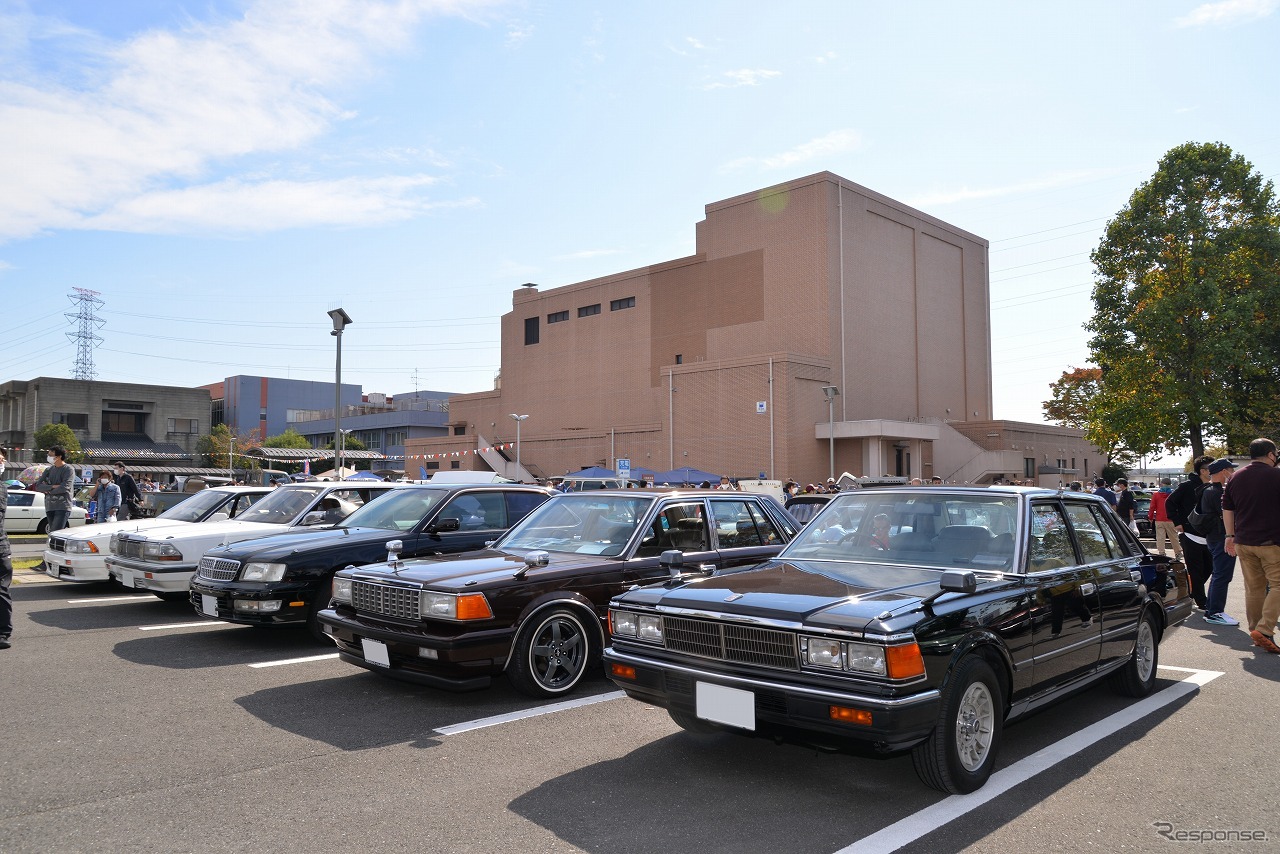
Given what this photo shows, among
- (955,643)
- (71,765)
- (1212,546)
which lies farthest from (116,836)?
(1212,546)

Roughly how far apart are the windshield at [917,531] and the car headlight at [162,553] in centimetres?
718

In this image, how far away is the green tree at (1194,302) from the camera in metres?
29.8

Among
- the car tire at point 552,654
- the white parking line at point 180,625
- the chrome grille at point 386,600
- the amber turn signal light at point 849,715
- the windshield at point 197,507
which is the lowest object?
the white parking line at point 180,625

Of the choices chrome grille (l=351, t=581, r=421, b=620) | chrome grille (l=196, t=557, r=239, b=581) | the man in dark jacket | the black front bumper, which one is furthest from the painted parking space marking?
chrome grille (l=196, t=557, r=239, b=581)

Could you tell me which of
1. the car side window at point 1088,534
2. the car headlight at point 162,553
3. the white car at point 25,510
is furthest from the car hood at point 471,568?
the white car at point 25,510

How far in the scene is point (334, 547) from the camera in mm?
7750

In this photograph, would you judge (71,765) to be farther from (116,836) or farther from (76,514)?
(76,514)

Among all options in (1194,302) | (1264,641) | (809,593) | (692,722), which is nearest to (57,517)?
(692,722)

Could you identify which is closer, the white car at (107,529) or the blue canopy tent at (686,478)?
the white car at (107,529)

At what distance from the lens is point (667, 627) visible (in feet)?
14.7

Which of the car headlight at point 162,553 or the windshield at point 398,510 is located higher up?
the windshield at point 398,510

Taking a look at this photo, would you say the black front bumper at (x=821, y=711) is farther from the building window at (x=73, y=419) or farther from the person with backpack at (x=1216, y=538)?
the building window at (x=73, y=419)

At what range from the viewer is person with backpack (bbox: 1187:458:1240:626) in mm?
9172

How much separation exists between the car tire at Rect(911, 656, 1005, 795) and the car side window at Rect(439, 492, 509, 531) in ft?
17.4
